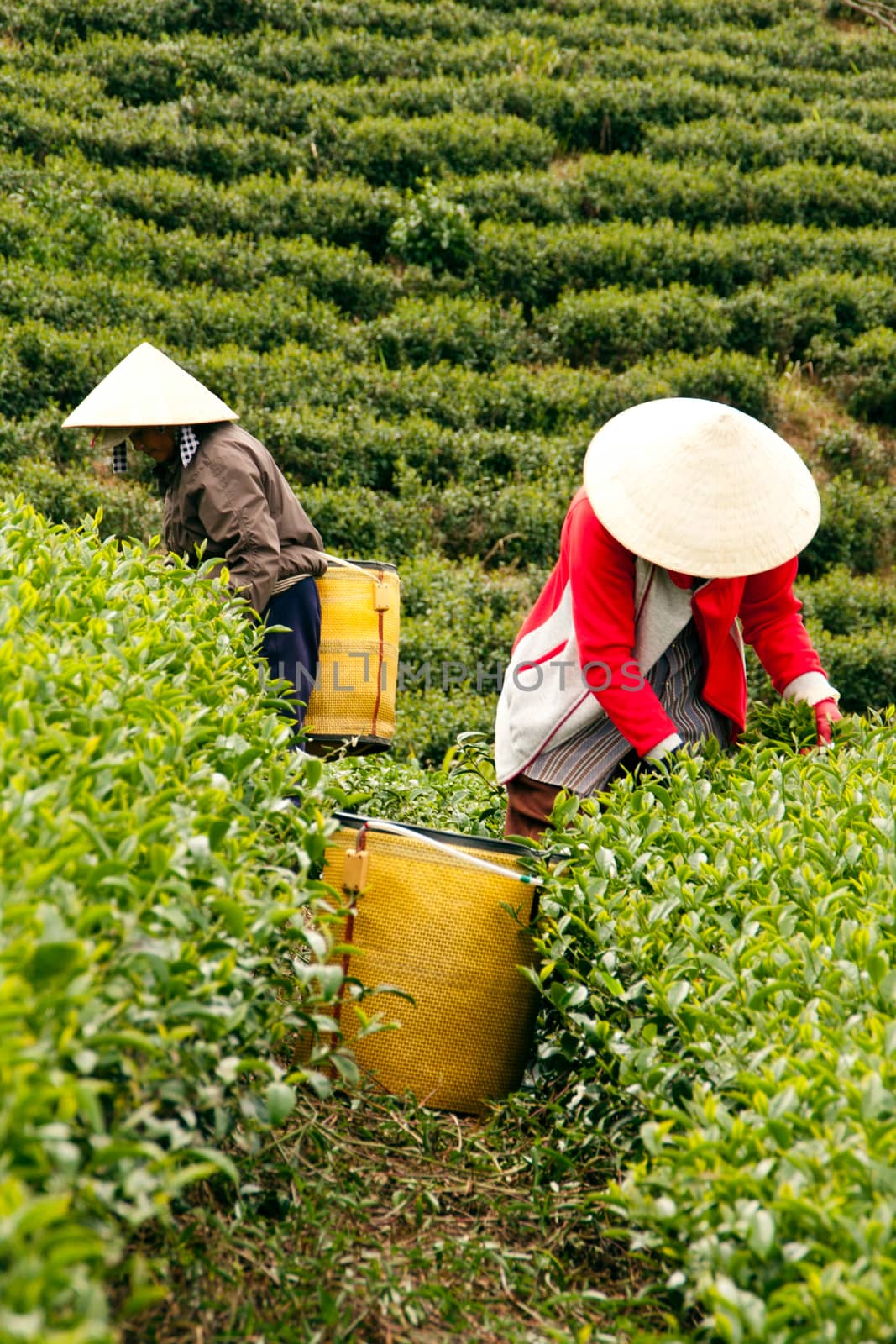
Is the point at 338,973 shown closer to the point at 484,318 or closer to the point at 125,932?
the point at 125,932

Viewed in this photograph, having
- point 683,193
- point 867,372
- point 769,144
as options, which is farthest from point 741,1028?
point 769,144

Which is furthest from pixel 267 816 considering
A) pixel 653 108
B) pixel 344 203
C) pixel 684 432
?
pixel 653 108

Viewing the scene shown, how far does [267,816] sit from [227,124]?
9.07 m

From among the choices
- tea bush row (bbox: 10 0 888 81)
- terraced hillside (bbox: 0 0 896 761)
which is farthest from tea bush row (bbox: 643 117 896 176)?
tea bush row (bbox: 10 0 888 81)

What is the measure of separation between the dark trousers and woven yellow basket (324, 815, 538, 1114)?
1496 millimetres

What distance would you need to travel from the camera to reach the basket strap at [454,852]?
2.45m

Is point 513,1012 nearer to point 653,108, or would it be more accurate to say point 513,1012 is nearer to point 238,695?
point 238,695

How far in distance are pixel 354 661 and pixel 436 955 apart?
1767 millimetres

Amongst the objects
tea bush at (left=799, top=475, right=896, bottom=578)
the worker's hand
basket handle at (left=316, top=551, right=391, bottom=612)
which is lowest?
tea bush at (left=799, top=475, right=896, bottom=578)

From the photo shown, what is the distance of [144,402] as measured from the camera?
371 centimetres

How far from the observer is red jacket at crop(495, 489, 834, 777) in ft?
9.56

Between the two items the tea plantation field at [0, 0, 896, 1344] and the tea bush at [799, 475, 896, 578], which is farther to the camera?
the tea bush at [799, 475, 896, 578]

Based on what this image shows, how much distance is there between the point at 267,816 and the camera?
2.07 metres

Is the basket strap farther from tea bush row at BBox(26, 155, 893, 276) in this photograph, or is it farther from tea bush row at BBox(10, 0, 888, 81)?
tea bush row at BBox(10, 0, 888, 81)
